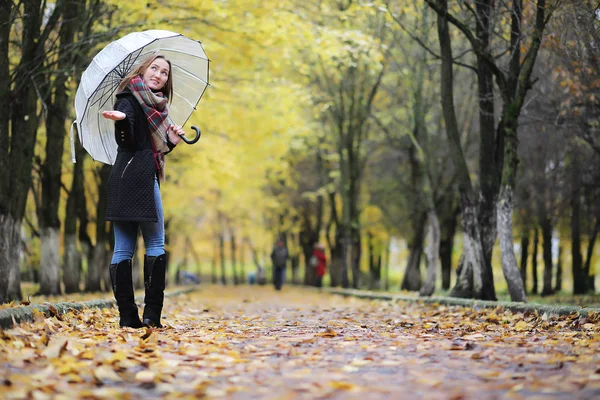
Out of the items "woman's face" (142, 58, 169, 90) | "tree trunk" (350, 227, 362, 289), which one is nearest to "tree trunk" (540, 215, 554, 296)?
"tree trunk" (350, 227, 362, 289)

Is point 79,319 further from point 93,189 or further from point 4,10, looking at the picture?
point 93,189

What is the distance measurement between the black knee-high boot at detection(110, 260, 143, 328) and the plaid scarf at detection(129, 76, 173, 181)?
955 mm

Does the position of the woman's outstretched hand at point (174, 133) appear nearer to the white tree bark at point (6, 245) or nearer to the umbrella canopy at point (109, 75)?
the umbrella canopy at point (109, 75)

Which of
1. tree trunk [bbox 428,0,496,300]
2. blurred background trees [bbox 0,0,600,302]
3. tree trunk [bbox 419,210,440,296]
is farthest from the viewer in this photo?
tree trunk [bbox 419,210,440,296]

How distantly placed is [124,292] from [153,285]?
0.89ft

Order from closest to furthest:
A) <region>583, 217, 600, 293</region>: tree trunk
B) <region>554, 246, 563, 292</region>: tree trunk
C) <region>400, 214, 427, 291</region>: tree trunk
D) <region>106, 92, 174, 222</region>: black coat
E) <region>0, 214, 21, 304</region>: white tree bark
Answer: <region>106, 92, 174, 222</region>: black coat
<region>0, 214, 21, 304</region>: white tree bark
<region>583, 217, 600, 293</region>: tree trunk
<region>400, 214, 427, 291</region>: tree trunk
<region>554, 246, 563, 292</region>: tree trunk

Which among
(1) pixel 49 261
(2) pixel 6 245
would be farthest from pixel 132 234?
(1) pixel 49 261

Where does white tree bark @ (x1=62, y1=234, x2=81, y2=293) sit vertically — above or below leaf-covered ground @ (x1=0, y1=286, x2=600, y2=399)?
above

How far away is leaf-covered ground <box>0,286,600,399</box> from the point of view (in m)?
4.25

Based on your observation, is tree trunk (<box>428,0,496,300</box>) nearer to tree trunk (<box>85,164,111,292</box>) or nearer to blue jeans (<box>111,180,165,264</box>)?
blue jeans (<box>111,180,165,264</box>)

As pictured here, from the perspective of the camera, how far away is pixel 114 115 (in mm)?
6742

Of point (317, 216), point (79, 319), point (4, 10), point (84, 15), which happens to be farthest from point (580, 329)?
point (317, 216)

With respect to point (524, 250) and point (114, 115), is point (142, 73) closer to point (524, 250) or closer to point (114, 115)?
point (114, 115)

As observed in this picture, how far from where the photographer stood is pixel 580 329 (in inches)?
303
